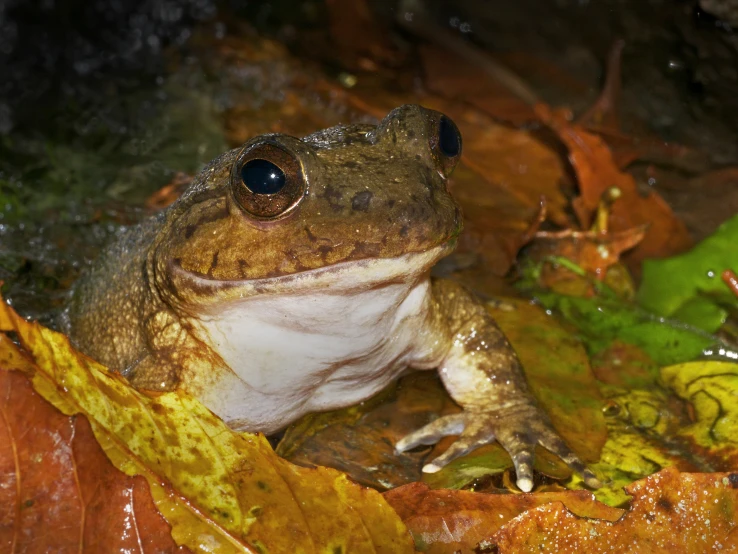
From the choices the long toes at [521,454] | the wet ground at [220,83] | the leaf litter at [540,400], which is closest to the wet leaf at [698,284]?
the leaf litter at [540,400]

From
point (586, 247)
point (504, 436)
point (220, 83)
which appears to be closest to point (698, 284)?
point (586, 247)

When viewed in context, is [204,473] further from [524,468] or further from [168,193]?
[168,193]

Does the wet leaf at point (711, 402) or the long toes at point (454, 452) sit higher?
the wet leaf at point (711, 402)

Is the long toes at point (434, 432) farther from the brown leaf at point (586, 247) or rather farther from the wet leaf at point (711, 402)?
the brown leaf at point (586, 247)

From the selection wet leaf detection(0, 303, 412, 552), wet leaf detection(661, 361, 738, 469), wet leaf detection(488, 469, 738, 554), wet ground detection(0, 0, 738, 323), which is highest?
wet leaf detection(488, 469, 738, 554)

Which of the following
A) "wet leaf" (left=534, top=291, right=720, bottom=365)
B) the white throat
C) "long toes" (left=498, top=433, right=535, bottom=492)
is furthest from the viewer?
"wet leaf" (left=534, top=291, right=720, bottom=365)

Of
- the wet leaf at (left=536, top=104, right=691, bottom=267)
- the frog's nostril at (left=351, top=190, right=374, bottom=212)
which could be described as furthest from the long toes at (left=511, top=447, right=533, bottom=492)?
the wet leaf at (left=536, top=104, right=691, bottom=267)

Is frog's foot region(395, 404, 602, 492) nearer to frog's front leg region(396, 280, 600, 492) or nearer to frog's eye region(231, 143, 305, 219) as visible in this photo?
frog's front leg region(396, 280, 600, 492)
